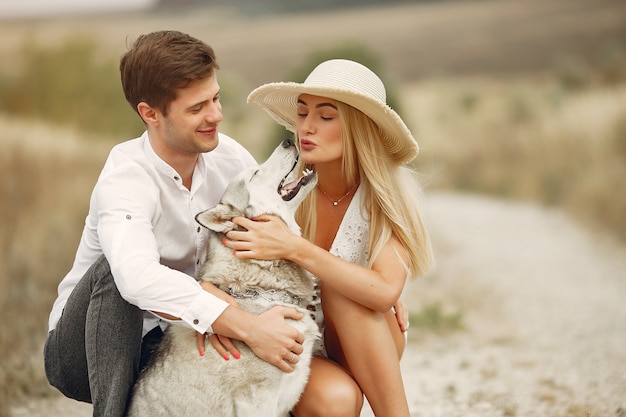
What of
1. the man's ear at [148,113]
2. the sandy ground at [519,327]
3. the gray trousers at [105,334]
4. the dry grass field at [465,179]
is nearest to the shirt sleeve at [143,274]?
the gray trousers at [105,334]

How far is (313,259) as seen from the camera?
3.38 metres

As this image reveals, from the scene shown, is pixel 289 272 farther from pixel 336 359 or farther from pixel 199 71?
pixel 199 71

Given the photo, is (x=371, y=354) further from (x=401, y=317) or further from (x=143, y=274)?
(x=143, y=274)

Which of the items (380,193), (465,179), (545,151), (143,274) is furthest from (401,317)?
(465,179)

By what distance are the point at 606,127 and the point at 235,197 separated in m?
11.3

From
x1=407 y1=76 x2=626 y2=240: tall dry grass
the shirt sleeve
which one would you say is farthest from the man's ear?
x1=407 y1=76 x2=626 y2=240: tall dry grass

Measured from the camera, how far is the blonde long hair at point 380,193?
3.69 metres

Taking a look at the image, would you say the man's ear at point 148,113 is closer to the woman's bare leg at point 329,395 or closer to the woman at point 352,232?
the woman at point 352,232

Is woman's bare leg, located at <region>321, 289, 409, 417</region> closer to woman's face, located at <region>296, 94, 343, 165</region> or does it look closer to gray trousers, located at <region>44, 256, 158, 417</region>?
woman's face, located at <region>296, 94, 343, 165</region>

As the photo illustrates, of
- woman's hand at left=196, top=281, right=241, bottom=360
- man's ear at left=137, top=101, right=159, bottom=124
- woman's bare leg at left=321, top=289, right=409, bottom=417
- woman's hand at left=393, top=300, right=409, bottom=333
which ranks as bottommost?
woman's hand at left=196, top=281, right=241, bottom=360

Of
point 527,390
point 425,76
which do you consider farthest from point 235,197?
point 425,76

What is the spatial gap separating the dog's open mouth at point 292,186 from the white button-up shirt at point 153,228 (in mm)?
476

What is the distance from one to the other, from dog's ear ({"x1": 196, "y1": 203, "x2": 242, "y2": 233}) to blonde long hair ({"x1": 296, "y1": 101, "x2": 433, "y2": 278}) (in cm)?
74

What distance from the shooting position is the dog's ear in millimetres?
3306
